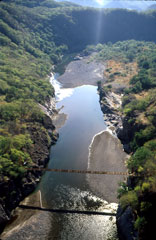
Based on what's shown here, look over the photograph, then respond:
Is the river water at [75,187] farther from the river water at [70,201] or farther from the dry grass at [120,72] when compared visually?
Result: the dry grass at [120,72]

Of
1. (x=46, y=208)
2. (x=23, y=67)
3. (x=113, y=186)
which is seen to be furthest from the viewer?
(x=23, y=67)

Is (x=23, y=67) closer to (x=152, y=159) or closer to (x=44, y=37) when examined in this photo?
(x=44, y=37)

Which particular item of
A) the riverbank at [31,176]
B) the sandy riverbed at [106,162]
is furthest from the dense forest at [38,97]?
the sandy riverbed at [106,162]

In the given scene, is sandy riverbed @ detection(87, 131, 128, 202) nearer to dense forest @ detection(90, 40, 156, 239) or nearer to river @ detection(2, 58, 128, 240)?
river @ detection(2, 58, 128, 240)

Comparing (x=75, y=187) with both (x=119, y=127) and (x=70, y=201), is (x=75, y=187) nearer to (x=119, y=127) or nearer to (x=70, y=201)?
(x=70, y=201)

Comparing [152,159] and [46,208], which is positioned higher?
[152,159]

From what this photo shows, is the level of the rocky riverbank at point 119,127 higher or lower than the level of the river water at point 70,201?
higher

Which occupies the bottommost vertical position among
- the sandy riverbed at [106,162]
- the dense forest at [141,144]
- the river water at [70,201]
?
the river water at [70,201]

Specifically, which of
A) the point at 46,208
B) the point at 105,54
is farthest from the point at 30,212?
the point at 105,54

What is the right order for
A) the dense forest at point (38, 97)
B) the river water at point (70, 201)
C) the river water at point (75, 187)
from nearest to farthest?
the river water at point (70, 201), the river water at point (75, 187), the dense forest at point (38, 97)
